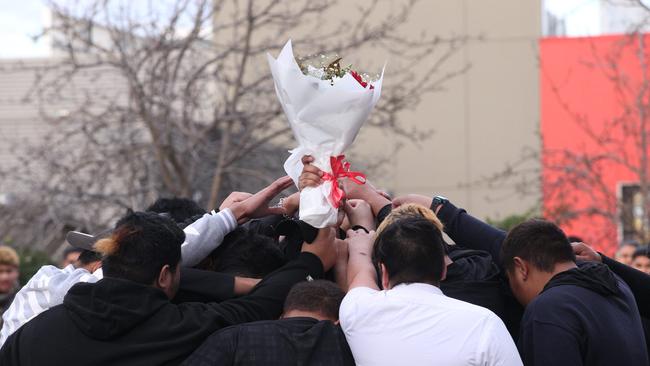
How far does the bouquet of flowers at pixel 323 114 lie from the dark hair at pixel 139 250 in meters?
0.58

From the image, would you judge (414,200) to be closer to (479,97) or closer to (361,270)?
(361,270)

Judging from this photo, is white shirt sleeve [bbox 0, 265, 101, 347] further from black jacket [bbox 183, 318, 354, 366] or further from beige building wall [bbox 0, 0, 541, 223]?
beige building wall [bbox 0, 0, 541, 223]

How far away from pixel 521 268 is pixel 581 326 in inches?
16.5

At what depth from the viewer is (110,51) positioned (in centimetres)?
1296

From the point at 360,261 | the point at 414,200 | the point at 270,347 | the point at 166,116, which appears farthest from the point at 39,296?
the point at 166,116

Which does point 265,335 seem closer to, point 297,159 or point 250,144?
point 297,159

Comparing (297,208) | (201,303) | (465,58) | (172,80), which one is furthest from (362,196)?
(465,58)

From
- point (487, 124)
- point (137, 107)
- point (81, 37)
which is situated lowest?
point (487, 124)

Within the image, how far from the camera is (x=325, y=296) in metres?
4.29

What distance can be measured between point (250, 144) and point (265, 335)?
31.4ft

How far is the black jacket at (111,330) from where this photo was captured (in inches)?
159

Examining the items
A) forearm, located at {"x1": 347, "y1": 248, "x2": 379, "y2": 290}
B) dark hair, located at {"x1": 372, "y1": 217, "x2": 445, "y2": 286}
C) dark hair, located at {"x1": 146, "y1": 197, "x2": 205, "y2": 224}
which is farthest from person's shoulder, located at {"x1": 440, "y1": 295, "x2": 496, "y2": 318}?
dark hair, located at {"x1": 146, "y1": 197, "x2": 205, "y2": 224}

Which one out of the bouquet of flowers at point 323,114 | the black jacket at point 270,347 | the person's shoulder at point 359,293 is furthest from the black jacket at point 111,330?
the bouquet of flowers at point 323,114

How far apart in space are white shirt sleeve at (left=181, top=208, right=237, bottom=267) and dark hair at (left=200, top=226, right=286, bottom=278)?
0.11 metres
